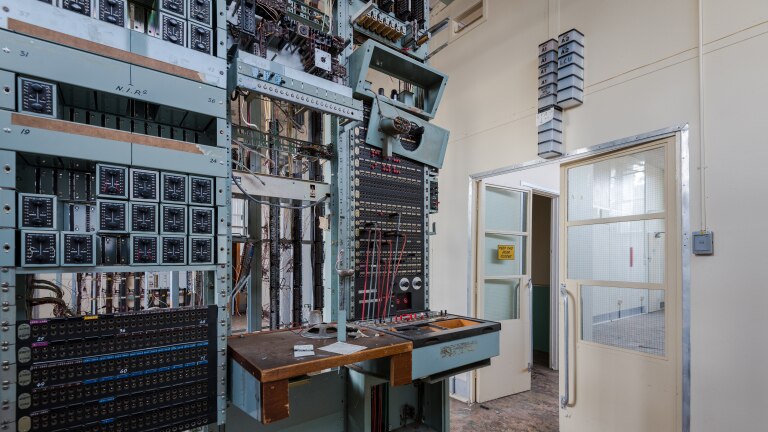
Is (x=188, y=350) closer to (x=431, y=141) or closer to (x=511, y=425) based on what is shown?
(x=431, y=141)

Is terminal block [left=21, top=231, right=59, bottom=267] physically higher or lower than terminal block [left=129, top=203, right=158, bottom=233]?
lower

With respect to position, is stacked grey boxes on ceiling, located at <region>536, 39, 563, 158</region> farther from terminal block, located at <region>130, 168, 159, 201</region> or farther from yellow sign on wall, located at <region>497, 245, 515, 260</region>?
terminal block, located at <region>130, 168, 159, 201</region>

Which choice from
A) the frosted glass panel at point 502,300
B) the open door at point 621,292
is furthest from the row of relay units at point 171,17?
the frosted glass panel at point 502,300

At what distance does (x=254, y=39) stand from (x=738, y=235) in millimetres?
2612

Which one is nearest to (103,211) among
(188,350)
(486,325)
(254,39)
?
(188,350)

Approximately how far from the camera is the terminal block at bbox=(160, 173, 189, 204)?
138cm

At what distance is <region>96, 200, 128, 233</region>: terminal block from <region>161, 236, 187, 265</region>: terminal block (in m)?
0.13

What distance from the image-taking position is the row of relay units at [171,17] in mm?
1298

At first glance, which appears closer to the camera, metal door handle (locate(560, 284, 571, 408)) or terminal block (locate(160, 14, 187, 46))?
terminal block (locate(160, 14, 187, 46))

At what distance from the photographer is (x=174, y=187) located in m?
1.40

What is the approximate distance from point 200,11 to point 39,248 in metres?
0.99

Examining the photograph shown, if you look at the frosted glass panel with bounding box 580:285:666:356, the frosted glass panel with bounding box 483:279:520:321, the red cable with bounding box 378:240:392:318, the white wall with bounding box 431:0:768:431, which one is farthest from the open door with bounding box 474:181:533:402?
the red cable with bounding box 378:240:392:318

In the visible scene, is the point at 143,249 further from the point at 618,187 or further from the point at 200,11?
the point at 618,187

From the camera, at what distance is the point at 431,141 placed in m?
2.48
